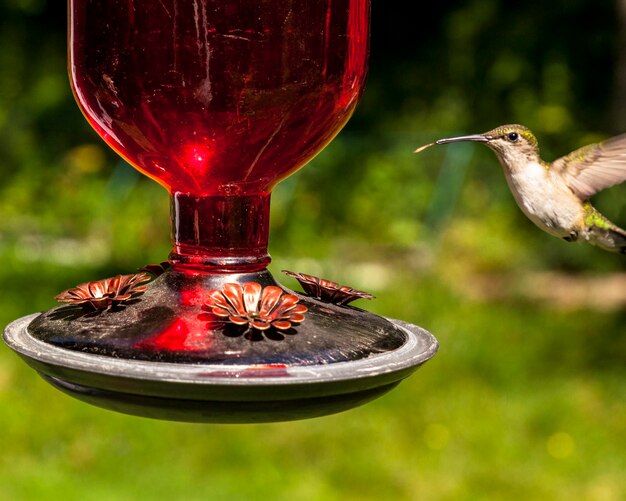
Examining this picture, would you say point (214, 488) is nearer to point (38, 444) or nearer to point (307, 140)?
point (38, 444)

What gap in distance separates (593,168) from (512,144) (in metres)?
0.29

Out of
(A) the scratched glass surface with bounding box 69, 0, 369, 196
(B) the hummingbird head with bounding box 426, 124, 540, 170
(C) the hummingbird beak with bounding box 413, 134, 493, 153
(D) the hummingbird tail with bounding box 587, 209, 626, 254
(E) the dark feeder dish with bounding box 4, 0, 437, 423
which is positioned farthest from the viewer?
(D) the hummingbird tail with bounding box 587, 209, 626, 254

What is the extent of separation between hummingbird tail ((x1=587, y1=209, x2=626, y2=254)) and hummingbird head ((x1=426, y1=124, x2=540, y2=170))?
254mm

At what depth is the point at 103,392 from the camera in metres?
1.38

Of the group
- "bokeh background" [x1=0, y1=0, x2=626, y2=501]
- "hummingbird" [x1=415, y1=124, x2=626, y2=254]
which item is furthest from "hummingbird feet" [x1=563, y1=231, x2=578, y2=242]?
"bokeh background" [x1=0, y1=0, x2=626, y2=501]

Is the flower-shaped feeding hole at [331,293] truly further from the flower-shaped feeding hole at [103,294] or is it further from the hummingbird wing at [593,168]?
the hummingbird wing at [593,168]

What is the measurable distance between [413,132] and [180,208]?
728 centimetres

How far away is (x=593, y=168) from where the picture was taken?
2000 mm

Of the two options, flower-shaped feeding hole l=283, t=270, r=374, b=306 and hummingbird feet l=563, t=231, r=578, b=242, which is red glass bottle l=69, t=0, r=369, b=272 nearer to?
flower-shaped feeding hole l=283, t=270, r=374, b=306

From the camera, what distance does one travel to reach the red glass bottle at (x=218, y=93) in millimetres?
1465

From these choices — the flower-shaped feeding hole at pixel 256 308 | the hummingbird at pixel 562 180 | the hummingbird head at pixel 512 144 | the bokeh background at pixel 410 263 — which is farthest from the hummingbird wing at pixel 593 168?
the bokeh background at pixel 410 263

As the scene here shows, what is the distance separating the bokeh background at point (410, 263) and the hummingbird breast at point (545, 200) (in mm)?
1981

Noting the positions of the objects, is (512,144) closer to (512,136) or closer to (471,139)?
(512,136)

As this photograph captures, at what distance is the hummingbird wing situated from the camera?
6.48 feet
